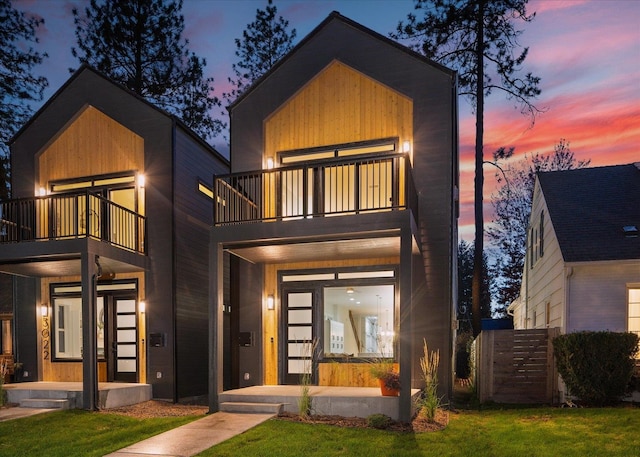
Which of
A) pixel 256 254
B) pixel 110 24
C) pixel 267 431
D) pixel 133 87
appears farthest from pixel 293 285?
pixel 110 24

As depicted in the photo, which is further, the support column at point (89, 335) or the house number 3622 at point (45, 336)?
the house number 3622 at point (45, 336)

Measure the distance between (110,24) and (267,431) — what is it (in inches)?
710

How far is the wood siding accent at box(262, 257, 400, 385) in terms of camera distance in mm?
9289

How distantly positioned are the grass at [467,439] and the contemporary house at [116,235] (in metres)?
4.81

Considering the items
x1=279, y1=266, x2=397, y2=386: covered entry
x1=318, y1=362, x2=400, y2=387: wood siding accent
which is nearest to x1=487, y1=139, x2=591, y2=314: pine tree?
x1=279, y1=266, x2=397, y2=386: covered entry

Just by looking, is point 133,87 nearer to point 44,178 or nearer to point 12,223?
point 44,178

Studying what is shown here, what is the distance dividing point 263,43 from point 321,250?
1546cm

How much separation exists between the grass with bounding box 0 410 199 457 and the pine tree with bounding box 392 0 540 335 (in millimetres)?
11435

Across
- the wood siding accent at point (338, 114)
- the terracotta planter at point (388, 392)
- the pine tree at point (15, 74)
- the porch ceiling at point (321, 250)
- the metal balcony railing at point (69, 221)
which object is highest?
the pine tree at point (15, 74)

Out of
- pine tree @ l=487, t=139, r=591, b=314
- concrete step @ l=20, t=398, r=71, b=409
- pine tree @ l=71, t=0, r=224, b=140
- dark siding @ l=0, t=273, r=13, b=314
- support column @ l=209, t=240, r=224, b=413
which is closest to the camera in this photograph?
support column @ l=209, t=240, r=224, b=413

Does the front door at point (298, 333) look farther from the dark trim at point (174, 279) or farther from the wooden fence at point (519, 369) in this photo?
the wooden fence at point (519, 369)

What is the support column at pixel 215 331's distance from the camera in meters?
7.80

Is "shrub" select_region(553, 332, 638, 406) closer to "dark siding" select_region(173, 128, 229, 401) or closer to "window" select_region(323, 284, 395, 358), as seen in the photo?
"window" select_region(323, 284, 395, 358)

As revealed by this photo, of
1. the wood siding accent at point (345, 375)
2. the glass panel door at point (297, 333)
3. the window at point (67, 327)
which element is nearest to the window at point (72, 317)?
the window at point (67, 327)
